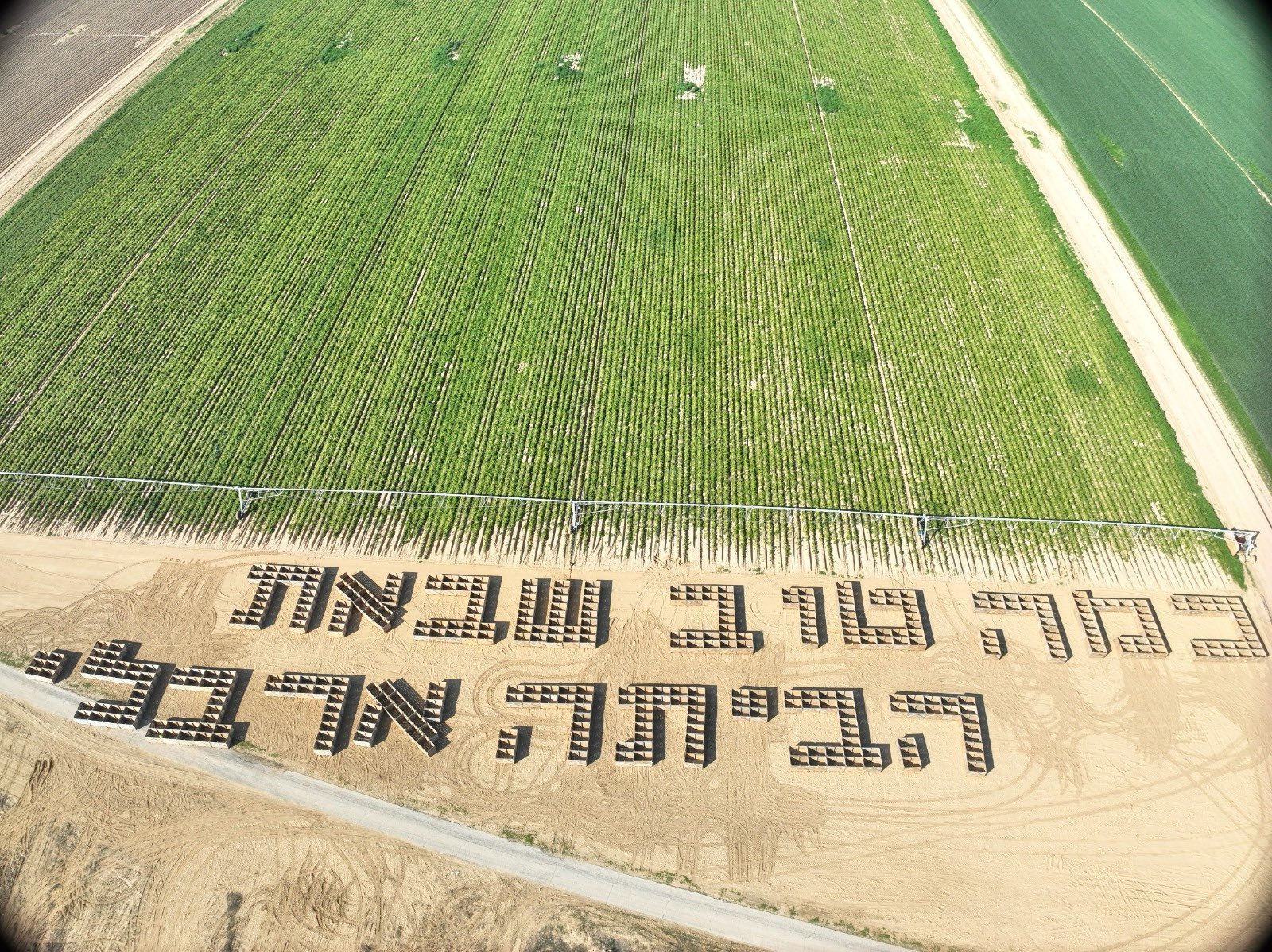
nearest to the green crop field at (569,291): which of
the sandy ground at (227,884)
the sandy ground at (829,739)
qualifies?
the sandy ground at (829,739)

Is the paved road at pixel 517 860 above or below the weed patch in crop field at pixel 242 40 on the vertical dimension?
below

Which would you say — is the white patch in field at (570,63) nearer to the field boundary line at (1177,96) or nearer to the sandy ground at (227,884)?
the field boundary line at (1177,96)

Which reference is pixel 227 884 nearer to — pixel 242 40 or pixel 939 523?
pixel 939 523

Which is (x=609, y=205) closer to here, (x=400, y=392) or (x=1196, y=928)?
(x=400, y=392)

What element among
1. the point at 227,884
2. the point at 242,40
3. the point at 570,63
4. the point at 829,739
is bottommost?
the point at 227,884

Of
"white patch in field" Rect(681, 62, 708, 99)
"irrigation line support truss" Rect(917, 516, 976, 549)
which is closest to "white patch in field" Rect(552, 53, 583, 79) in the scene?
"white patch in field" Rect(681, 62, 708, 99)

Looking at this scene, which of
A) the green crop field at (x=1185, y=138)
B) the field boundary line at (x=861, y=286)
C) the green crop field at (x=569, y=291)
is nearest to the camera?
the field boundary line at (x=861, y=286)

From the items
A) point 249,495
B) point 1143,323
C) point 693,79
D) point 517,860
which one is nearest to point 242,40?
point 693,79
